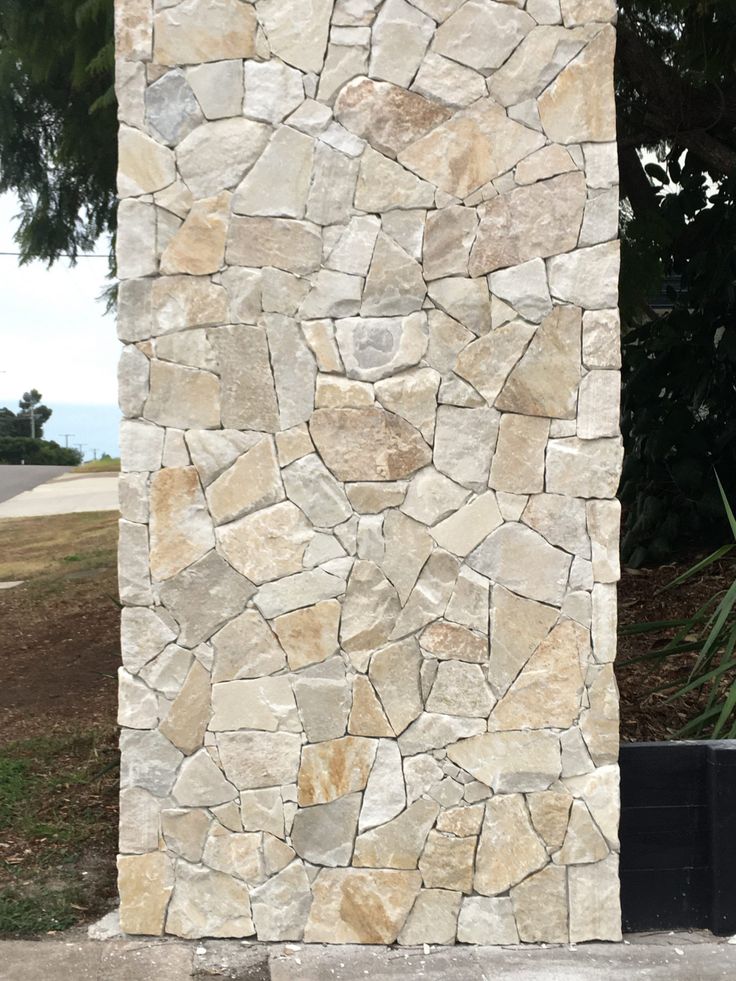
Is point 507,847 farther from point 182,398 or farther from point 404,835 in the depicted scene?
point 182,398

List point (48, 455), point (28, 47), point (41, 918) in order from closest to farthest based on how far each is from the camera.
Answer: point (41, 918)
point (28, 47)
point (48, 455)

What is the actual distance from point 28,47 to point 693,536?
4.61 m

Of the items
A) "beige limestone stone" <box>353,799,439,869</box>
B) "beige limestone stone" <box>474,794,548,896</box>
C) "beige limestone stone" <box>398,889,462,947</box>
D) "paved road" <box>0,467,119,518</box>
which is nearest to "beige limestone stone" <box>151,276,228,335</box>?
"beige limestone stone" <box>353,799,439,869</box>

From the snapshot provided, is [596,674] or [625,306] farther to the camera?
[625,306]

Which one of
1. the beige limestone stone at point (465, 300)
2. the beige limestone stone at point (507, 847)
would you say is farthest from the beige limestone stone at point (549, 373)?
the beige limestone stone at point (507, 847)

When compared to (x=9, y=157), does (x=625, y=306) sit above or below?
below

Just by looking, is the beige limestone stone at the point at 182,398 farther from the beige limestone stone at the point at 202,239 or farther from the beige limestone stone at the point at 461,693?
the beige limestone stone at the point at 461,693

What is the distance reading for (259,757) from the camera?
3.27m

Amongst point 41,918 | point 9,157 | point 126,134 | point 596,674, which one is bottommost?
point 41,918

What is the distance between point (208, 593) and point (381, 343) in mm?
925

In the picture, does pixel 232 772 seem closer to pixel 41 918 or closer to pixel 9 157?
pixel 41 918

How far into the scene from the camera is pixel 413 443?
3.22 meters

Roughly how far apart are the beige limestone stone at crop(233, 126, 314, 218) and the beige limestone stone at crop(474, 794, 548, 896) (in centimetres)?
192

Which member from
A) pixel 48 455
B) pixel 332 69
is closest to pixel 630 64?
pixel 332 69
